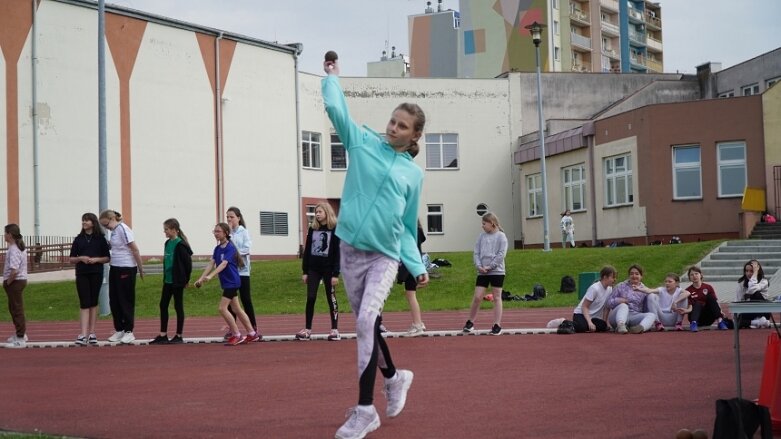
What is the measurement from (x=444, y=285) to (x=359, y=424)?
24.1 meters

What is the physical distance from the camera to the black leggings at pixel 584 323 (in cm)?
1697

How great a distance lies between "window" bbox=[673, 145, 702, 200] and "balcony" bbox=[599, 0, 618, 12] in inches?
2160

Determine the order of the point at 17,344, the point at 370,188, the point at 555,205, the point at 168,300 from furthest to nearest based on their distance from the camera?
the point at 555,205 → the point at 17,344 → the point at 168,300 → the point at 370,188

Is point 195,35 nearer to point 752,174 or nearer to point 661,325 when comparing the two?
point 752,174

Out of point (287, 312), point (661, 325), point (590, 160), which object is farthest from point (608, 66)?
point (661, 325)

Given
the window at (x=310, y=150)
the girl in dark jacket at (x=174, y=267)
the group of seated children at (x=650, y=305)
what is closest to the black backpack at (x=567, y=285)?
the group of seated children at (x=650, y=305)

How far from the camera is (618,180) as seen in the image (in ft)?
149

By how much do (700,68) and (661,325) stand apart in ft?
141

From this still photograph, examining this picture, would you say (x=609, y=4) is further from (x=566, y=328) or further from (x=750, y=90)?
(x=566, y=328)

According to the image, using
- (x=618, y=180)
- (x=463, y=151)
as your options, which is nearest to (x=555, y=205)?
(x=618, y=180)

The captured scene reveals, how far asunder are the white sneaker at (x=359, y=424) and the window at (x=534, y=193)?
45.7 metres

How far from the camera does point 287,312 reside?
26.1 m

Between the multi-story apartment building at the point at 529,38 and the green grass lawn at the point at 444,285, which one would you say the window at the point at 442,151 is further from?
the multi-story apartment building at the point at 529,38

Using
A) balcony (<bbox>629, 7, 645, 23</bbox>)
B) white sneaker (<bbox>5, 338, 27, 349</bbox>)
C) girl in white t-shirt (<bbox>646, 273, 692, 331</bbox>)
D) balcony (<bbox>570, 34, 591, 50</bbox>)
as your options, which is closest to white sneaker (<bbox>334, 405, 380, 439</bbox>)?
girl in white t-shirt (<bbox>646, 273, 692, 331</bbox>)
